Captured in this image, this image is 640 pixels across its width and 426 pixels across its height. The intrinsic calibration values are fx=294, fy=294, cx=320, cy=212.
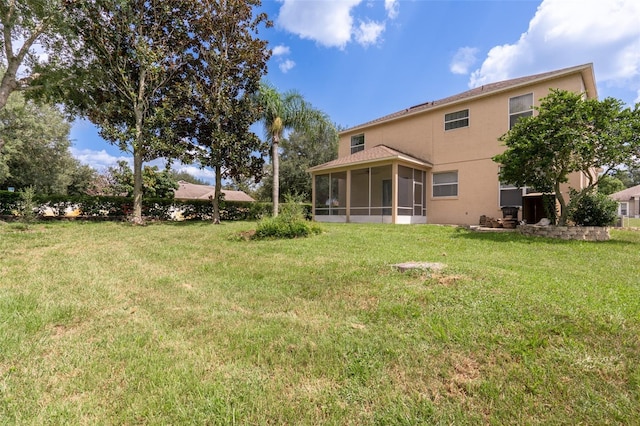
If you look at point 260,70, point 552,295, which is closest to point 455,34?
point 260,70

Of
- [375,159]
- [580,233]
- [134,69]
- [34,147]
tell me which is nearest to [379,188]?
[375,159]

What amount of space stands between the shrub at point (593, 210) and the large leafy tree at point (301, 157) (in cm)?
1875

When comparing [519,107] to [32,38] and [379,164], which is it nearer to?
[379,164]

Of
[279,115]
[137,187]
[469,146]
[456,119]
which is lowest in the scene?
[137,187]

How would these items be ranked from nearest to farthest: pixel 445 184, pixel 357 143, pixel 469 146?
pixel 469 146 → pixel 445 184 → pixel 357 143

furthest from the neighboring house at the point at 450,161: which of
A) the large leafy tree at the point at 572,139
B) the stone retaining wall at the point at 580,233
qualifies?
the large leafy tree at the point at 572,139

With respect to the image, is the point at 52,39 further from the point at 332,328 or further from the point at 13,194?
the point at 332,328

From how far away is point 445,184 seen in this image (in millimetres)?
14984

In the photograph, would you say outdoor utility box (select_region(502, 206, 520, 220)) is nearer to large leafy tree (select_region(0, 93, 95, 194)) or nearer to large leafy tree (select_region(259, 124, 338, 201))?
large leafy tree (select_region(259, 124, 338, 201))

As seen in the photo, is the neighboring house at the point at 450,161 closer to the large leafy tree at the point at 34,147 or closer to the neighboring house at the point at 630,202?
the large leafy tree at the point at 34,147

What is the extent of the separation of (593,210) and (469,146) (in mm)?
5855

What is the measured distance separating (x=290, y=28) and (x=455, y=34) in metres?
6.75

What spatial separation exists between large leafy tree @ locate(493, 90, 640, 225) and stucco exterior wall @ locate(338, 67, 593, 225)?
3.40m

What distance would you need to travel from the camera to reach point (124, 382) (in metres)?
2.23
